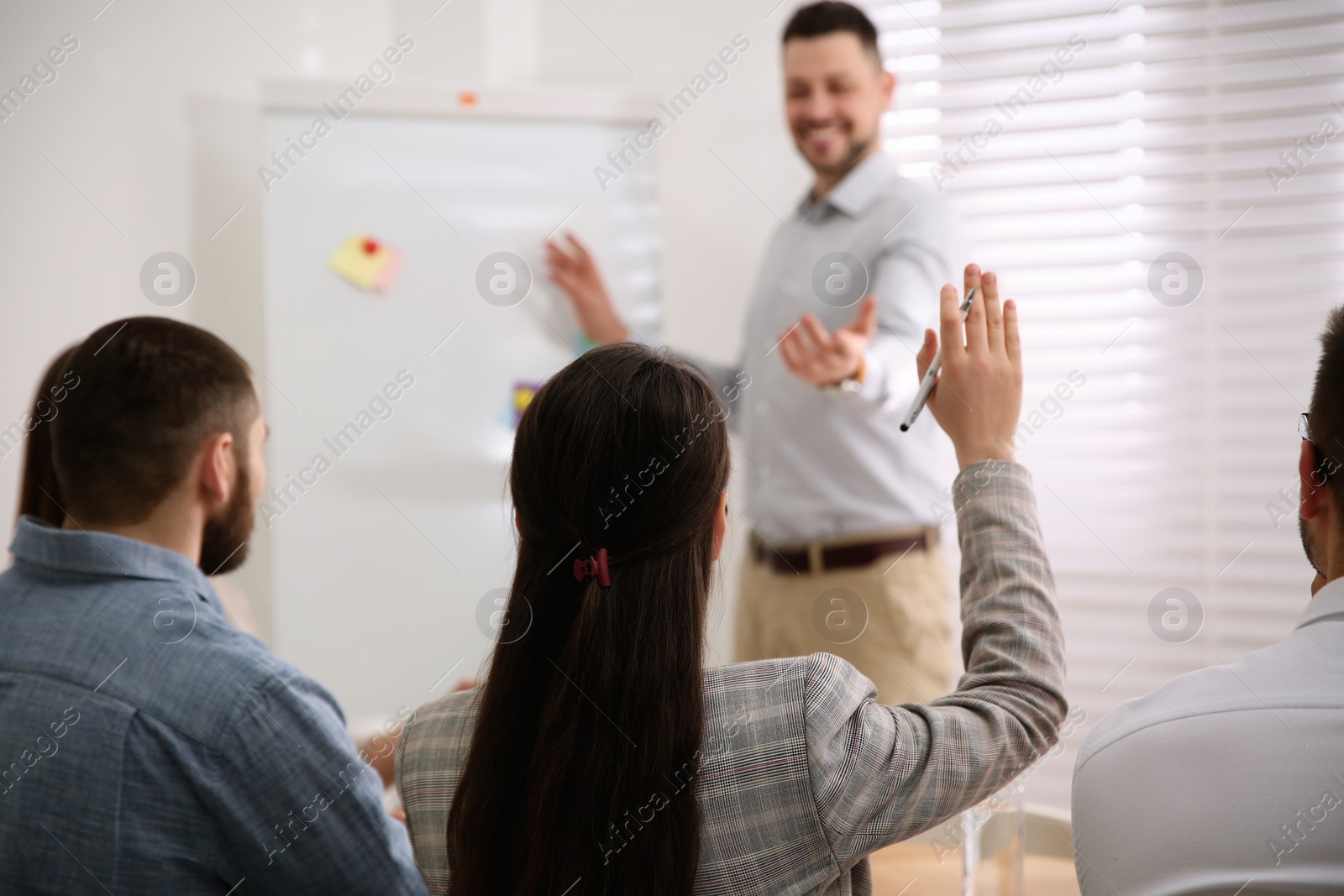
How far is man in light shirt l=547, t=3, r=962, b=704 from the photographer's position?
226cm

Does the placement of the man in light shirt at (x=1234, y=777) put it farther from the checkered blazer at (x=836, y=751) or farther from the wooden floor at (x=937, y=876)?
the wooden floor at (x=937, y=876)

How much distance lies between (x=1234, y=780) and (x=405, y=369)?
6.72 feet

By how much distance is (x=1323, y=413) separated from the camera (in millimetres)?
912

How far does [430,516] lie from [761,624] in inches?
31.7

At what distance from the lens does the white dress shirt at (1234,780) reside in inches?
29.1

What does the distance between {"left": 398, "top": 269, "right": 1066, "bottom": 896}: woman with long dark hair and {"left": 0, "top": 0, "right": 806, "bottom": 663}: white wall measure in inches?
67.2

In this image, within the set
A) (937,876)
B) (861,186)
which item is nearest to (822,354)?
(861,186)

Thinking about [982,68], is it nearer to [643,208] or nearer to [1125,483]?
[643,208]

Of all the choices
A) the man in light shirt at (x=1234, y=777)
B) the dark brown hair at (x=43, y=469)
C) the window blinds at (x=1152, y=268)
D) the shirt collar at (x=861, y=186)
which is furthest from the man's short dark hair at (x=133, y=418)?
the window blinds at (x=1152, y=268)

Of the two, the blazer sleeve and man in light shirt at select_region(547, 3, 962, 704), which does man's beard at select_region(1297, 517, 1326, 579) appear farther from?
man in light shirt at select_region(547, 3, 962, 704)

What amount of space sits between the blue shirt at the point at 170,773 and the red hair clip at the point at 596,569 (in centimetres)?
40

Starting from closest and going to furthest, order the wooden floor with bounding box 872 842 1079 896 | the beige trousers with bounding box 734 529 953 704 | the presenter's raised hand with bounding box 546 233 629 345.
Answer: the wooden floor with bounding box 872 842 1079 896 < the beige trousers with bounding box 734 529 953 704 < the presenter's raised hand with bounding box 546 233 629 345

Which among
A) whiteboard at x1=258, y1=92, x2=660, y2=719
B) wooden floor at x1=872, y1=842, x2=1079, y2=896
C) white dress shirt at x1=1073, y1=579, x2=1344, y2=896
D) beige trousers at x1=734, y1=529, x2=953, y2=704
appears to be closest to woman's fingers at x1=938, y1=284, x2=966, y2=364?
white dress shirt at x1=1073, y1=579, x2=1344, y2=896

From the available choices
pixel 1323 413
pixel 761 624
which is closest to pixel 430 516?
pixel 761 624
